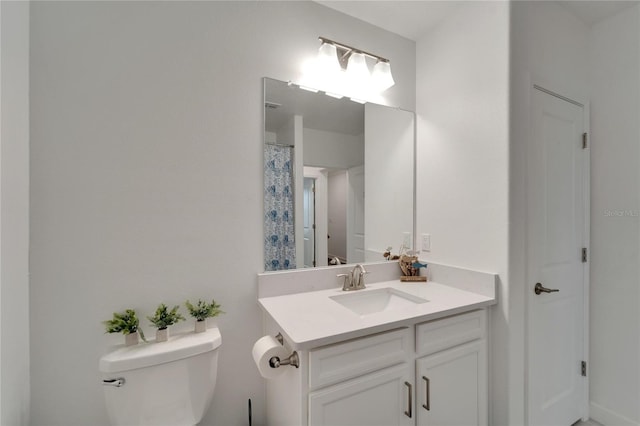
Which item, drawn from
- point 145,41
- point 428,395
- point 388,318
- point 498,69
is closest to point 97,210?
point 145,41

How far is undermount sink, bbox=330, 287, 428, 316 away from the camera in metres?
1.46

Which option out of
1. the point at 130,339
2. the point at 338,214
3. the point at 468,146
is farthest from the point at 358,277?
the point at 130,339

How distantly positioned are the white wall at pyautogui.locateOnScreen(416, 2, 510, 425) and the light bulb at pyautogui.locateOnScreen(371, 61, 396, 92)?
0.31m

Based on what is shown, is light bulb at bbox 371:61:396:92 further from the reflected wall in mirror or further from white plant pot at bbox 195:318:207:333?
white plant pot at bbox 195:318:207:333

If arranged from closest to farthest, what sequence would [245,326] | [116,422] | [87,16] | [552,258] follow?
[116,422], [87,16], [245,326], [552,258]

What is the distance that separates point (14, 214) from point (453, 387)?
1872 mm

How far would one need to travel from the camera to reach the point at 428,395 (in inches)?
45.9

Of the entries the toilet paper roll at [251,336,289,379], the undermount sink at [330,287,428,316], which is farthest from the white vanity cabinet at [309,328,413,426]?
the undermount sink at [330,287,428,316]

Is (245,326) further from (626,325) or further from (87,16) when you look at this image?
(626,325)

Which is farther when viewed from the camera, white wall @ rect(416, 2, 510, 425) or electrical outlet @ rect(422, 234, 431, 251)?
electrical outlet @ rect(422, 234, 431, 251)

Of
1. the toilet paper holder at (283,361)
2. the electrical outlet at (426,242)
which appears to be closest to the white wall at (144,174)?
the toilet paper holder at (283,361)

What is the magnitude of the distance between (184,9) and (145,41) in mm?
244

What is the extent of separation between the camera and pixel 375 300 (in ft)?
5.12

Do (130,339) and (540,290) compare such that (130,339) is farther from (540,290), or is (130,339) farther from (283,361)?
(540,290)
